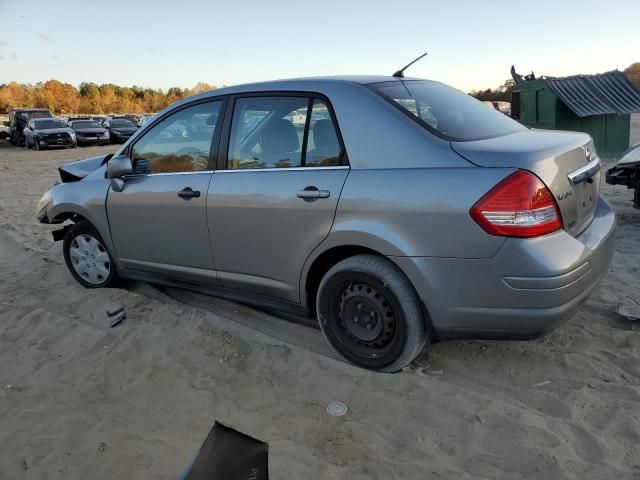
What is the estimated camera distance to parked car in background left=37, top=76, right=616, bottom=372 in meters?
2.60

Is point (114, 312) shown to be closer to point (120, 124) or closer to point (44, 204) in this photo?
point (44, 204)

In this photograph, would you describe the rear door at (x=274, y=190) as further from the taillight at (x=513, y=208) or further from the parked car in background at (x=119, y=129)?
the parked car in background at (x=119, y=129)

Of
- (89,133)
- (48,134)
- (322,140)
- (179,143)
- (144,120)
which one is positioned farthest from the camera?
(144,120)

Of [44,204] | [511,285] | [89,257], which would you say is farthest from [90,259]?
[511,285]

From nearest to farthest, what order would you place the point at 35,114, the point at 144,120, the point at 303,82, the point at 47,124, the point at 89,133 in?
the point at 303,82 → the point at 47,124 → the point at 89,133 → the point at 144,120 → the point at 35,114

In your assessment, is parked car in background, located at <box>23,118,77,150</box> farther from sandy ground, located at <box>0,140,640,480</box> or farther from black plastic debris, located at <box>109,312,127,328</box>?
black plastic debris, located at <box>109,312,127,328</box>

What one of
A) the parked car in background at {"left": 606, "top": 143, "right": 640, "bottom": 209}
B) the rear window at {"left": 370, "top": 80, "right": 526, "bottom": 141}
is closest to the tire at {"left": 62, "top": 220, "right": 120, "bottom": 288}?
the rear window at {"left": 370, "top": 80, "right": 526, "bottom": 141}

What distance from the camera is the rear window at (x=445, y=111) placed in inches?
117

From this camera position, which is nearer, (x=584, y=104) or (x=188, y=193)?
(x=188, y=193)

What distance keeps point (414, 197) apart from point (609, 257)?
1263 millimetres

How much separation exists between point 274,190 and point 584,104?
9.85m

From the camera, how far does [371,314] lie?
3078mm

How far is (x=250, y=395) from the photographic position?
3.00m

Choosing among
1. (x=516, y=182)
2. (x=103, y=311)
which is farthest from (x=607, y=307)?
(x=103, y=311)
